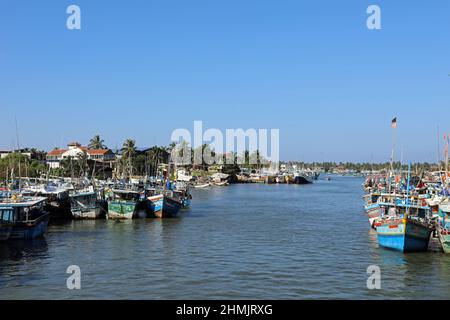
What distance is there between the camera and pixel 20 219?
114 ft

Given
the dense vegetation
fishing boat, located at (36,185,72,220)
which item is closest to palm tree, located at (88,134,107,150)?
the dense vegetation

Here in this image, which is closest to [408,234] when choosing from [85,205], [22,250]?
[22,250]

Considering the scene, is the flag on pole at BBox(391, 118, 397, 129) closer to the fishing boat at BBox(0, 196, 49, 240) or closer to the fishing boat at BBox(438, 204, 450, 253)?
the fishing boat at BBox(438, 204, 450, 253)

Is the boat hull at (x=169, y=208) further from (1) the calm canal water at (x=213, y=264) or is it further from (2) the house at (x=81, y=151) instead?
(2) the house at (x=81, y=151)

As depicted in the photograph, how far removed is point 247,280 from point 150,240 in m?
14.4

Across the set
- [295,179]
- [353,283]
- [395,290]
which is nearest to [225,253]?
[353,283]

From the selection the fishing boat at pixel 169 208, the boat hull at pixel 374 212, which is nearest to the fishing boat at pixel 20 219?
the fishing boat at pixel 169 208

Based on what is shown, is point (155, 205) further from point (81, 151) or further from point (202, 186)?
point (202, 186)

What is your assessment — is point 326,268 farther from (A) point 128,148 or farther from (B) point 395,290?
(A) point 128,148

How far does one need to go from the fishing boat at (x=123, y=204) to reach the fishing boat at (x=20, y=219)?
12154 mm

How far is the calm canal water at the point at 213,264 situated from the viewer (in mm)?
22938

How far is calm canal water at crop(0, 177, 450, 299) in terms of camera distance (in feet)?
75.3

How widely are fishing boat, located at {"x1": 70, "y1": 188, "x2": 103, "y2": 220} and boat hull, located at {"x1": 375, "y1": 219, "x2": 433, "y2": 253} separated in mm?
29331
